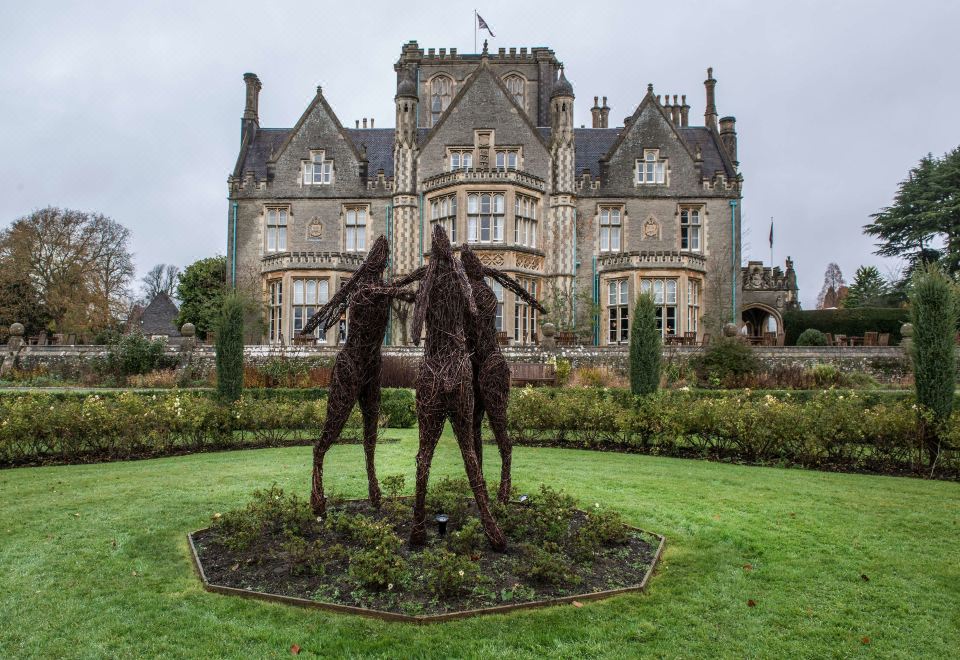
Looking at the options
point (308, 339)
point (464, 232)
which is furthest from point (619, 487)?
point (464, 232)

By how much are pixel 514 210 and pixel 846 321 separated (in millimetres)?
19495

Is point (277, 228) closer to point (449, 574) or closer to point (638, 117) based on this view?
point (638, 117)

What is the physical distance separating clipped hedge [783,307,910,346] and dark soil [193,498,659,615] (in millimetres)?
32229

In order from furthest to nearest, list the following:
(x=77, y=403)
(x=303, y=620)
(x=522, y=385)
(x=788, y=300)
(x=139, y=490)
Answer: (x=788, y=300) < (x=522, y=385) < (x=77, y=403) < (x=139, y=490) < (x=303, y=620)

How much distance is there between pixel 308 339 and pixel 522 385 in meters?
9.30

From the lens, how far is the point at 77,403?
13.0m

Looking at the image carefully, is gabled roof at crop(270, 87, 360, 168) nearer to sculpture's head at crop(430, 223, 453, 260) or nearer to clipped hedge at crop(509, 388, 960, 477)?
clipped hedge at crop(509, 388, 960, 477)

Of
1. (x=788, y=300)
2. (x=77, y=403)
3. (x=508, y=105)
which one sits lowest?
(x=77, y=403)

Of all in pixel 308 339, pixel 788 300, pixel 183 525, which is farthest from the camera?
pixel 788 300

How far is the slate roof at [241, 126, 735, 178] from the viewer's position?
32906 millimetres

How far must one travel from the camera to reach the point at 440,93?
125 feet

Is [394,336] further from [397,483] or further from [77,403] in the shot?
[397,483]

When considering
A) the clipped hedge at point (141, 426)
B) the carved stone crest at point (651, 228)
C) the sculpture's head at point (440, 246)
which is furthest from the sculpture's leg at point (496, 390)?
the carved stone crest at point (651, 228)

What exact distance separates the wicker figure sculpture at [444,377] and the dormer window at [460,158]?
2528 cm
